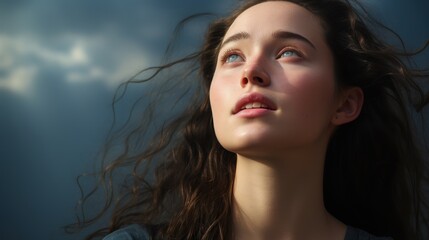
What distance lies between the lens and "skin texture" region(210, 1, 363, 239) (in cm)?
158

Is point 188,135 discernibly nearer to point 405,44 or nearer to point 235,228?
point 235,228

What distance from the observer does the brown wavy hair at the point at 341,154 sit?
6.16 feet

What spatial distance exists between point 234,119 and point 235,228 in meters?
0.32

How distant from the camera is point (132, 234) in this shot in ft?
5.51

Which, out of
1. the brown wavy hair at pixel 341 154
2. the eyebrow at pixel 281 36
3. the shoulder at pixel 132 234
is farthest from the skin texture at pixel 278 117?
the shoulder at pixel 132 234

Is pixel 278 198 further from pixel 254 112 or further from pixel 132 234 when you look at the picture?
pixel 132 234

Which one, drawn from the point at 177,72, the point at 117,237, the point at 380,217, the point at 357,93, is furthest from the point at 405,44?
the point at 117,237

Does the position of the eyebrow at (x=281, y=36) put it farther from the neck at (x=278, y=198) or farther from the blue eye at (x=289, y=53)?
the neck at (x=278, y=198)

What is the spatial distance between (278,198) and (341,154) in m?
0.38

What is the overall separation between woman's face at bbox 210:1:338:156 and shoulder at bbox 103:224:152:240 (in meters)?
0.32

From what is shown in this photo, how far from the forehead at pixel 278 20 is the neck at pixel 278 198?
33 cm

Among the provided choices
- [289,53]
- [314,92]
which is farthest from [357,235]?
[289,53]

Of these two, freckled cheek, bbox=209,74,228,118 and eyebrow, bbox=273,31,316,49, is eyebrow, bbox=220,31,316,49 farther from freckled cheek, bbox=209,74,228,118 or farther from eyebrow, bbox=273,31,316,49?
freckled cheek, bbox=209,74,228,118

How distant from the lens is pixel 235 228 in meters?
1.74
